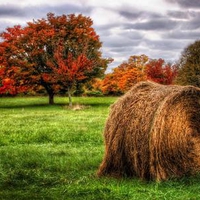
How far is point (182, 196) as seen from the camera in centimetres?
686

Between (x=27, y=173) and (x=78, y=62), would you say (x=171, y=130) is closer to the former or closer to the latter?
(x=27, y=173)

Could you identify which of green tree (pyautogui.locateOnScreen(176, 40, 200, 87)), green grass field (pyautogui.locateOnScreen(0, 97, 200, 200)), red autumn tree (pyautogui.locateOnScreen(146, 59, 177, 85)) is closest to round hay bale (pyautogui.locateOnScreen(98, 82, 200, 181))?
green grass field (pyautogui.locateOnScreen(0, 97, 200, 200))

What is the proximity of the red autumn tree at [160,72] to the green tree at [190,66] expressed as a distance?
74.5ft

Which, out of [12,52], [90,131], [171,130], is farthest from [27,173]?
[12,52]

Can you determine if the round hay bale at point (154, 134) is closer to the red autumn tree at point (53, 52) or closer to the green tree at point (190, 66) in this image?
the green tree at point (190, 66)

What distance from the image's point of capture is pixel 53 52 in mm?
36094

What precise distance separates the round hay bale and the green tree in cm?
2082

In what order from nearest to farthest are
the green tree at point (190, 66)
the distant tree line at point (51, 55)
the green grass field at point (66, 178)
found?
the green grass field at point (66, 178)
the green tree at point (190, 66)
the distant tree line at point (51, 55)

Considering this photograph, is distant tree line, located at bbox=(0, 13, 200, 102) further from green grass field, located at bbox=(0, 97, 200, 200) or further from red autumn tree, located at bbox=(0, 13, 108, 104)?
green grass field, located at bbox=(0, 97, 200, 200)

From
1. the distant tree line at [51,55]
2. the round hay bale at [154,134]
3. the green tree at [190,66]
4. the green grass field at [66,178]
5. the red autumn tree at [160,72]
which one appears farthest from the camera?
the red autumn tree at [160,72]

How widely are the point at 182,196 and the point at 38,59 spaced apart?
30750 millimetres

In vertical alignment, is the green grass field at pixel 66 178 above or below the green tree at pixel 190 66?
below

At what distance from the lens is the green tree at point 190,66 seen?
2936 cm

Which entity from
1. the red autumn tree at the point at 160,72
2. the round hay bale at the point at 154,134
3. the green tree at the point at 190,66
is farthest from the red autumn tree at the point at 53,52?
the round hay bale at the point at 154,134
